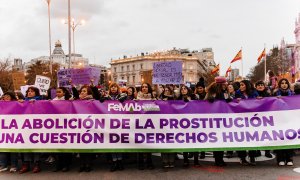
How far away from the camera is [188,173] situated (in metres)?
6.57

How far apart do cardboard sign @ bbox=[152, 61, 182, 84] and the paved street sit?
13.1ft

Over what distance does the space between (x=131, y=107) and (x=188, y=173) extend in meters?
1.75

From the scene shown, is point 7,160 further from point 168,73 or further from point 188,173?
point 168,73

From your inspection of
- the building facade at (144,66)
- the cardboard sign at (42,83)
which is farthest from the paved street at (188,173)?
the building facade at (144,66)

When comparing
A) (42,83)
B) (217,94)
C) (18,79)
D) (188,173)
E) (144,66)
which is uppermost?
(144,66)

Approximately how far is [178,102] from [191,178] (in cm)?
166

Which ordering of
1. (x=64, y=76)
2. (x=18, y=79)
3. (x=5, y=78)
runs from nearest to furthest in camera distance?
(x=64, y=76)
(x=18, y=79)
(x=5, y=78)

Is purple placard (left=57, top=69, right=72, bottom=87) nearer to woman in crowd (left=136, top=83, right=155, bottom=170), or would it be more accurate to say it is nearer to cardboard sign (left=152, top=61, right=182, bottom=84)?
cardboard sign (left=152, top=61, right=182, bottom=84)

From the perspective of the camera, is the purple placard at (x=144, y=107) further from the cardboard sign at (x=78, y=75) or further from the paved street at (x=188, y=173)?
the cardboard sign at (x=78, y=75)

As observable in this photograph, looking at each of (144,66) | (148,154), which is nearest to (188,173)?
(148,154)

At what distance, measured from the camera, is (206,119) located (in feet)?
23.3

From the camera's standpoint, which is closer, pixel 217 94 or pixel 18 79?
pixel 217 94

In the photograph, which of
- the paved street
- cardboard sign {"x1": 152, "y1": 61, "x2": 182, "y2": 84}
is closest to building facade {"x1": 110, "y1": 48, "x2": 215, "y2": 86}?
cardboard sign {"x1": 152, "y1": 61, "x2": 182, "y2": 84}

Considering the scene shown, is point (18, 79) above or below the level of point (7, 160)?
above
